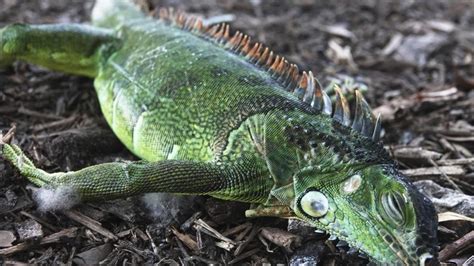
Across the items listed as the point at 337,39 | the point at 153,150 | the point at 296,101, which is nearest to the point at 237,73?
the point at 296,101

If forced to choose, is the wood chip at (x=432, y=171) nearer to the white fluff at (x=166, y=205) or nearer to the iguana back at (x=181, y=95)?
the iguana back at (x=181, y=95)

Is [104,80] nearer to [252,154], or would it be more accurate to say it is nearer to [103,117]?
[103,117]

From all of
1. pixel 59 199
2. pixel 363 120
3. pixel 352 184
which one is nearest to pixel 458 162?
pixel 363 120

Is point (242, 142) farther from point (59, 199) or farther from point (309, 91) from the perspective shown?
point (59, 199)

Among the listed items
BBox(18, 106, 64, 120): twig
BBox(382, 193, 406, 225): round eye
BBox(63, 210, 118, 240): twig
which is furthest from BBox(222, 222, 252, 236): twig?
BBox(18, 106, 64, 120): twig

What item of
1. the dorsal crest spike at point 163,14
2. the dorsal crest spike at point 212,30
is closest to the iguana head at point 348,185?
the dorsal crest spike at point 212,30

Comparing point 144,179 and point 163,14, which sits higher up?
point 163,14

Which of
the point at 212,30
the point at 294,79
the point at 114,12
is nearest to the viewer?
the point at 294,79
